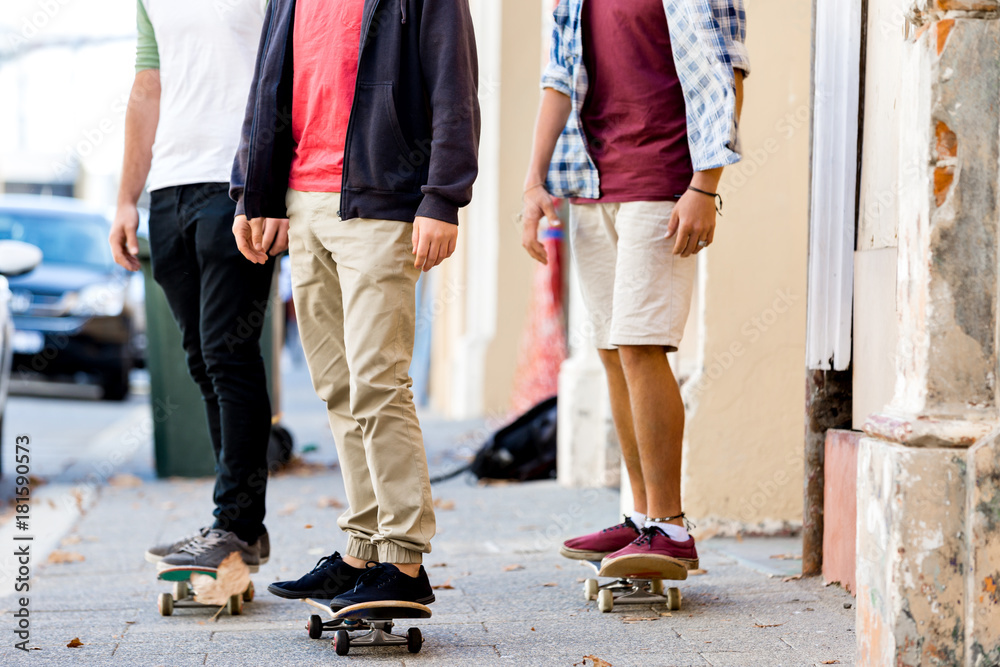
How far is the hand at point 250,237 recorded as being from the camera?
2936 millimetres

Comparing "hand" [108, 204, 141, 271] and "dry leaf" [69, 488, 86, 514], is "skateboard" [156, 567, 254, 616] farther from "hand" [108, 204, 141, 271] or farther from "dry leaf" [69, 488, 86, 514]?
"dry leaf" [69, 488, 86, 514]

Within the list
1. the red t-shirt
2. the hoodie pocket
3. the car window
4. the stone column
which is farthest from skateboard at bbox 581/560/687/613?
the car window

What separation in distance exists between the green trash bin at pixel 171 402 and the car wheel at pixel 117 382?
5.82 m

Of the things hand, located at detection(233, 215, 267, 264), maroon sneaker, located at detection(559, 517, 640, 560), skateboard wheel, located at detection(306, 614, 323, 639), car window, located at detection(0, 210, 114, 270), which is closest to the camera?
skateboard wheel, located at detection(306, 614, 323, 639)

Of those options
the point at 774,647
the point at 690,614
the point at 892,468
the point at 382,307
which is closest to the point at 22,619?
the point at 382,307

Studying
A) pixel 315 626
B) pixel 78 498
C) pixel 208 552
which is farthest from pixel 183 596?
pixel 78 498

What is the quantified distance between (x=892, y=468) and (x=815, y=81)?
1.69 m

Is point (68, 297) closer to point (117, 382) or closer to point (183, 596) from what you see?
point (117, 382)

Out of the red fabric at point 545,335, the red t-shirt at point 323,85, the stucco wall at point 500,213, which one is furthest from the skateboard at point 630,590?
the stucco wall at point 500,213

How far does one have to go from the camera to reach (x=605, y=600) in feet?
10.3

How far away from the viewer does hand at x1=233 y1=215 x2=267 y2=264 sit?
2936 mm

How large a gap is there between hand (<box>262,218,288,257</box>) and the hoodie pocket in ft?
1.17

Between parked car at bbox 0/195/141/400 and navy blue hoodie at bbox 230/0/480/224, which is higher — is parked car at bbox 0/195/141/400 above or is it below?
below

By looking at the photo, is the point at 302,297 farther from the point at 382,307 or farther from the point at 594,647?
the point at 594,647
